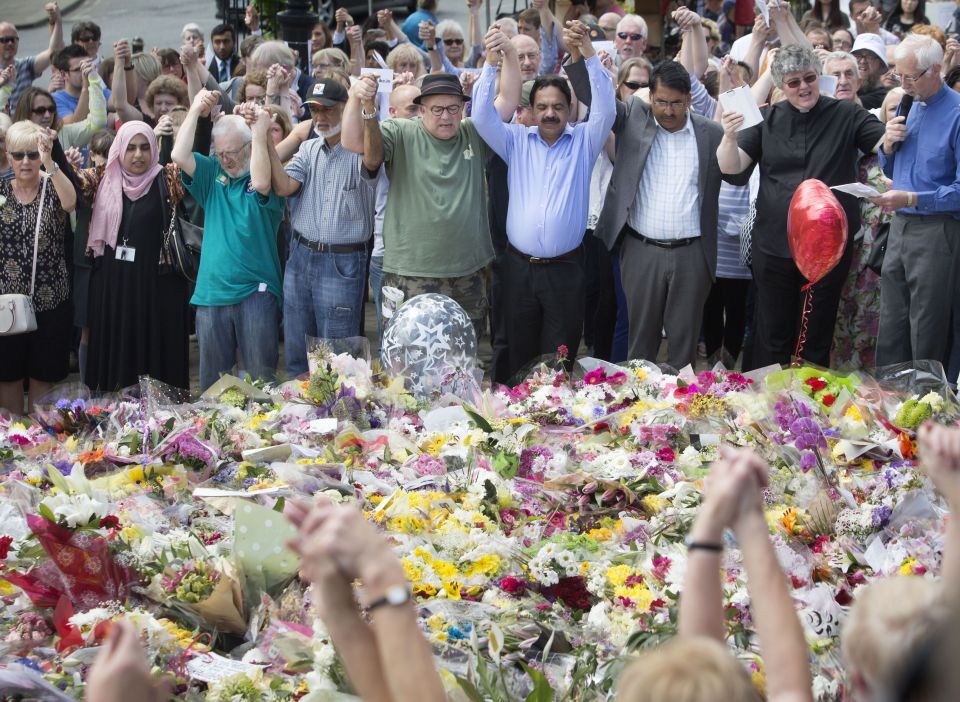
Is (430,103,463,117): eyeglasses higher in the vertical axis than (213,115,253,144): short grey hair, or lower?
higher

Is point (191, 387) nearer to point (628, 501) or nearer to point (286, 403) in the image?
point (286, 403)

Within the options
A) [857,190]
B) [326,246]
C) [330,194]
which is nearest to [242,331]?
[326,246]

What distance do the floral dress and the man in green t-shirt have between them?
2.15 m

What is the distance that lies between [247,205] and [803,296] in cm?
298

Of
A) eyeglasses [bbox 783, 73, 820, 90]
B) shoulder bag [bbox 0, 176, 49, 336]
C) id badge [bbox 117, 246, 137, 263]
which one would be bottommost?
shoulder bag [bbox 0, 176, 49, 336]

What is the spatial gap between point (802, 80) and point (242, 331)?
3178 millimetres

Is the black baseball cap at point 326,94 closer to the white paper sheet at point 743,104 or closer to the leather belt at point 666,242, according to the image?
the leather belt at point 666,242

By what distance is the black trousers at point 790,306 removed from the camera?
658cm

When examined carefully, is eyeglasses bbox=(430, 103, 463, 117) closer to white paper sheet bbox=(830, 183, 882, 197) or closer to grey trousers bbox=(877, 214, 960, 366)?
white paper sheet bbox=(830, 183, 882, 197)

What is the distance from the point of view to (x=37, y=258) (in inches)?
257

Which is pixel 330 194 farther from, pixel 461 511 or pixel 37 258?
pixel 461 511

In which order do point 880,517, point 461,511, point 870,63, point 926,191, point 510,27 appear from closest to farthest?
point 880,517, point 461,511, point 926,191, point 870,63, point 510,27

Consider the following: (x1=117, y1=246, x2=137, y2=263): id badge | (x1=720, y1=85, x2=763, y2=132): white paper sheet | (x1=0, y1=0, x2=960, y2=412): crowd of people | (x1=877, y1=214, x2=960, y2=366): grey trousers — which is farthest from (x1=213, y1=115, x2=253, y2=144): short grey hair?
(x1=877, y1=214, x2=960, y2=366): grey trousers

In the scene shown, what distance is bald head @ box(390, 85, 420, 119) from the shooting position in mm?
6852
